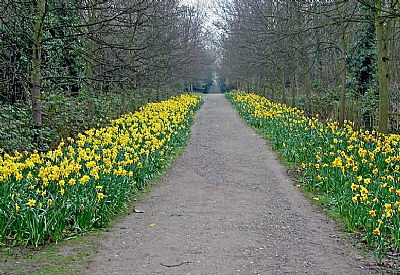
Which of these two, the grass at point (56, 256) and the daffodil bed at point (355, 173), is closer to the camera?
the grass at point (56, 256)

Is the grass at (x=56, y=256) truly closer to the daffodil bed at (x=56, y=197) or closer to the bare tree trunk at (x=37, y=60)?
the daffodil bed at (x=56, y=197)

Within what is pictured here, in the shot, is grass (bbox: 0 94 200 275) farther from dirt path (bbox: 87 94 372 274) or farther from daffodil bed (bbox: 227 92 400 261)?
daffodil bed (bbox: 227 92 400 261)

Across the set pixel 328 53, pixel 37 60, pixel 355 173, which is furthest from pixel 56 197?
pixel 328 53

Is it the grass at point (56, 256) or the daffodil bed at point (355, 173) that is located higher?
the daffodil bed at point (355, 173)

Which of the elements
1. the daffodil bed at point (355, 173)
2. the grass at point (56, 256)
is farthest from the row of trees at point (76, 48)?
the daffodil bed at point (355, 173)

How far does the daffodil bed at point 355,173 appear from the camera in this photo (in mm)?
4988

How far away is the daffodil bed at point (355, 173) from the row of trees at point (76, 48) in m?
3.94

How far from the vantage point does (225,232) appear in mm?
5492

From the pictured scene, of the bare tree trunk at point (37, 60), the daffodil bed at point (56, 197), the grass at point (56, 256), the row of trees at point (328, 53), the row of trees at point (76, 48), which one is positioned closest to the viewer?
the grass at point (56, 256)

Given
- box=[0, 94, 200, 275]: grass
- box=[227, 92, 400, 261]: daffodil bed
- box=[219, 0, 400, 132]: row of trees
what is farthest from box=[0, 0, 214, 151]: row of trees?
box=[227, 92, 400, 261]: daffodil bed

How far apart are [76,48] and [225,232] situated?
6.02m

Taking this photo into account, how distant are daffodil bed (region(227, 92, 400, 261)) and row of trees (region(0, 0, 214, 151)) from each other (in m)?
3.94

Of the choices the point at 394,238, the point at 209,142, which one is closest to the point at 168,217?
the point at 394,238

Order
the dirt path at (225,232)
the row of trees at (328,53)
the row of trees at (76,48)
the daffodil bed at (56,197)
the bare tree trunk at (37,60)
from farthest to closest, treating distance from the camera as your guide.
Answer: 1. the row of trees at (328,53)
2. the bare tree trunk at (37,60)
3. the row of trees at (76,48)
4. the daffodil bed at (56,197)
5. the dirt path at (225,232)
